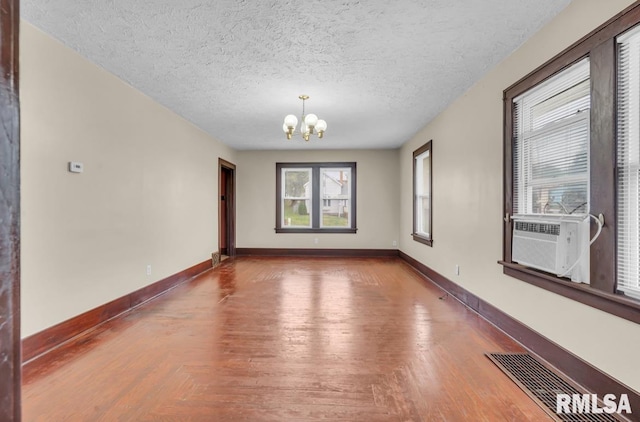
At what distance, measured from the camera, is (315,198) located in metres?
7.61

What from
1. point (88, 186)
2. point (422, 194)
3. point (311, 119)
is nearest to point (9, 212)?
point (88, 186)

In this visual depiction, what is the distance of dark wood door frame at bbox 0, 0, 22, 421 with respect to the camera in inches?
13.0

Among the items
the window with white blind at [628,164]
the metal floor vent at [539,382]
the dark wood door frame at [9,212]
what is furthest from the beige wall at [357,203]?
the dark wood door frame at [9,212]

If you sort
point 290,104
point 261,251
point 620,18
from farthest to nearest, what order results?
point 261,251
point 290,104
point 620,18

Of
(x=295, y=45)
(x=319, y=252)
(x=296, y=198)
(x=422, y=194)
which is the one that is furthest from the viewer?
(x=296, y=198)

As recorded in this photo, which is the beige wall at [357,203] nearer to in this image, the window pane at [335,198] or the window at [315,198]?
the window at [315,198]

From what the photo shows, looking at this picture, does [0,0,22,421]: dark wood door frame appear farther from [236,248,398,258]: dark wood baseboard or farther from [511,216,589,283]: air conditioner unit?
[236,248,398,258]: dark wood baseboard

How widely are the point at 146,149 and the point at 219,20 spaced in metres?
2.19

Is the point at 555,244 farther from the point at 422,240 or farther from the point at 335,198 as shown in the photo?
the point at 335,198

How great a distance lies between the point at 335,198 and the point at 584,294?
573 cm

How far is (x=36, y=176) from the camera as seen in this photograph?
254 cm

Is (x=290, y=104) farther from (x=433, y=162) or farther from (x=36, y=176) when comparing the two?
(x=36, y=176)

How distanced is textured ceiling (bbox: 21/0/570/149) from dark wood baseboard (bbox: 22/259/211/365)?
Result: 2.33m

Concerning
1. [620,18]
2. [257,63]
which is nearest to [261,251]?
[257,63]
